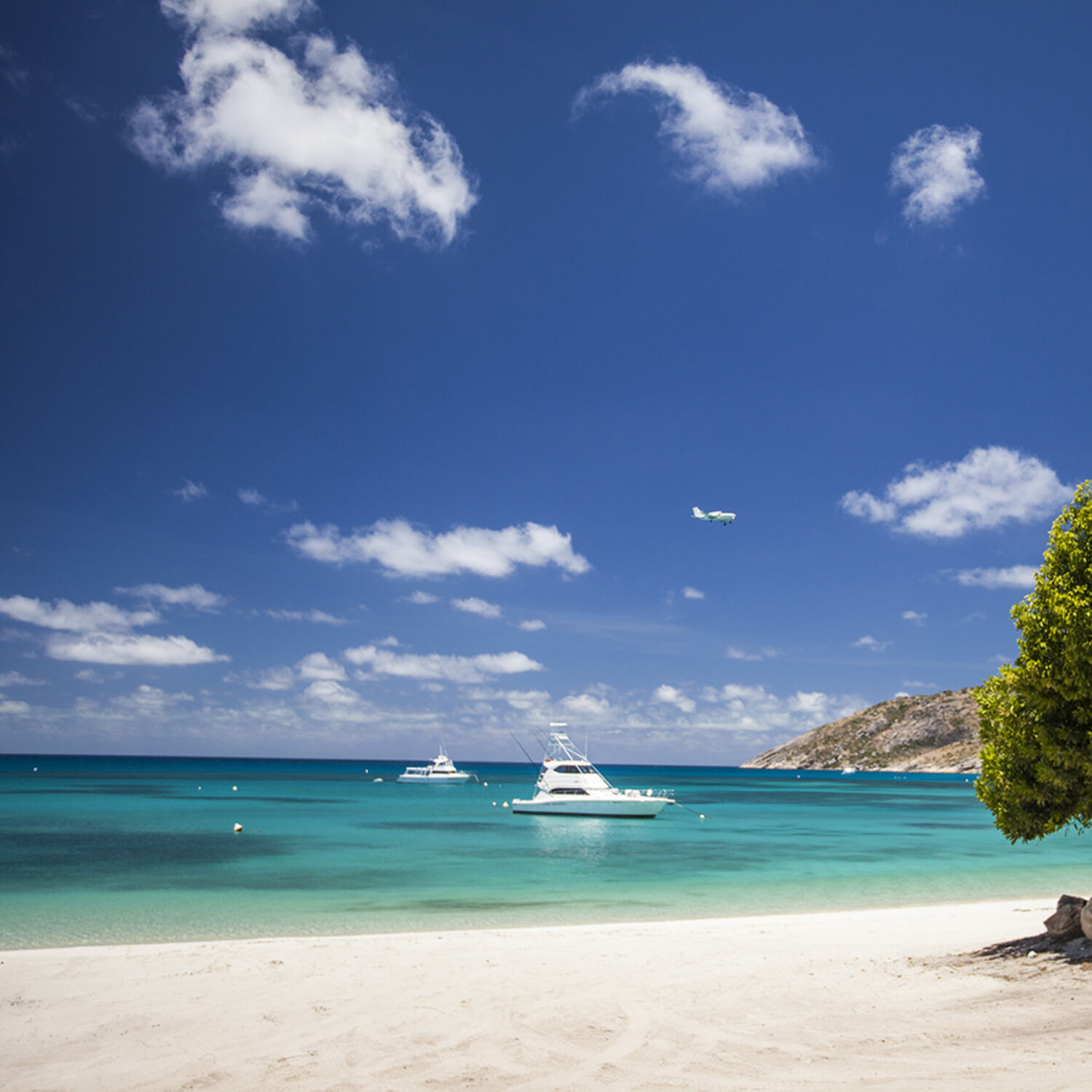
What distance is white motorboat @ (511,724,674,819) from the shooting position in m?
54.1

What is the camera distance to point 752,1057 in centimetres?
862

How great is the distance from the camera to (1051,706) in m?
12.6

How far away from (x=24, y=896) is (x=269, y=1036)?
63.9ft

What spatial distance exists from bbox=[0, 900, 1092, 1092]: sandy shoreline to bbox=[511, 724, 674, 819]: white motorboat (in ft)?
127

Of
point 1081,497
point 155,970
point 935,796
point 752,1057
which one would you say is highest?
point 1081,497

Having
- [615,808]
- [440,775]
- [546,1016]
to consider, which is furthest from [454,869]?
[440,775]

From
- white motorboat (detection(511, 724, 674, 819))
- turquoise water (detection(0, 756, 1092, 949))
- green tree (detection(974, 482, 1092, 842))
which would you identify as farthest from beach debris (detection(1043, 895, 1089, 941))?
white motorboat (detection(511, 724, 674, 819))

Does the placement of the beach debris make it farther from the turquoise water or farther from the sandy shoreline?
the turquoise water

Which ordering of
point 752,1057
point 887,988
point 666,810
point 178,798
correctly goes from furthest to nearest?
point 178,798 < point 666,810 < point 887,988 < point 752,1057

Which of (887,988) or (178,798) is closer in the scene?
(887,988)

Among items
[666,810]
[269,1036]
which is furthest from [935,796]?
[269,1036]

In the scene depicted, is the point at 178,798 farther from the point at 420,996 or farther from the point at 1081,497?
the point at 1081,497

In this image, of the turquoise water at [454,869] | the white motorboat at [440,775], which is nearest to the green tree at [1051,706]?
the turquoise water at [454,869]

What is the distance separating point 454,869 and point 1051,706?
2451 cm
